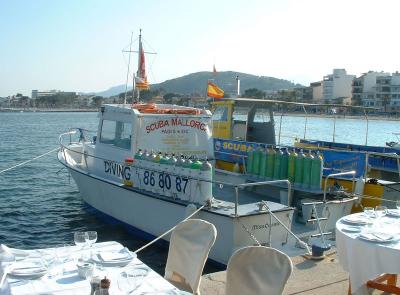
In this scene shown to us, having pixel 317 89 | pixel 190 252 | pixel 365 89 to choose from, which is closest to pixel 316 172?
pixel 190 252

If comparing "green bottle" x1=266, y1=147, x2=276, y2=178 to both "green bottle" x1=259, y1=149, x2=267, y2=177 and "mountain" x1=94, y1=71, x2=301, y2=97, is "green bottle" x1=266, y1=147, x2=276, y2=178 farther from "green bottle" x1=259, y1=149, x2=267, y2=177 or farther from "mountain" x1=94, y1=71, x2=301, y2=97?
"mountain" x1=94, y1=71, x2=301, y2=97

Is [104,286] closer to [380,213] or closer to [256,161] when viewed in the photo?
[380,213]

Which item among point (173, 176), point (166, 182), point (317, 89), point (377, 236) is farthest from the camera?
point (317, 89)

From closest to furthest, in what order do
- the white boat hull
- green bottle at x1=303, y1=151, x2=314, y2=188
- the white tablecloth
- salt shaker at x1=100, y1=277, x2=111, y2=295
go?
salt shaker at x1=100, y1=277, x2=111, y2=295, the white tablecloth, the white boat hull, green bottle at x1=303, y1=151, x2=314, y2=188

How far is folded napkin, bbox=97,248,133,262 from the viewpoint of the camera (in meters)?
4.09

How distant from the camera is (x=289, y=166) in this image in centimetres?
989

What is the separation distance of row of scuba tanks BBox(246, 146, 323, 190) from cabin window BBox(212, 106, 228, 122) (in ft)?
11.0

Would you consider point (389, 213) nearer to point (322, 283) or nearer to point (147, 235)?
point (322, 283)

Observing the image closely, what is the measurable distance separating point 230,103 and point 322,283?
328 inches

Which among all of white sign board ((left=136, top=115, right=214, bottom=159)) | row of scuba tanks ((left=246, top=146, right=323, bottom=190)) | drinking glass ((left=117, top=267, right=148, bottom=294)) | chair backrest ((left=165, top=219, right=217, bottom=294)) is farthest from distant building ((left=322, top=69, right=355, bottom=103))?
drinking glass ((left=117, top=267, right=148, bottom=294))

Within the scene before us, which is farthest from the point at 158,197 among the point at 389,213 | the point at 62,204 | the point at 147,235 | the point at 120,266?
the point at 62,204

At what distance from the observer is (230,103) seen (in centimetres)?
1369

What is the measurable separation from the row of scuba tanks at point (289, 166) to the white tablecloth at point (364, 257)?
4605mm

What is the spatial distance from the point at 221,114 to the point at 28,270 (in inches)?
416
